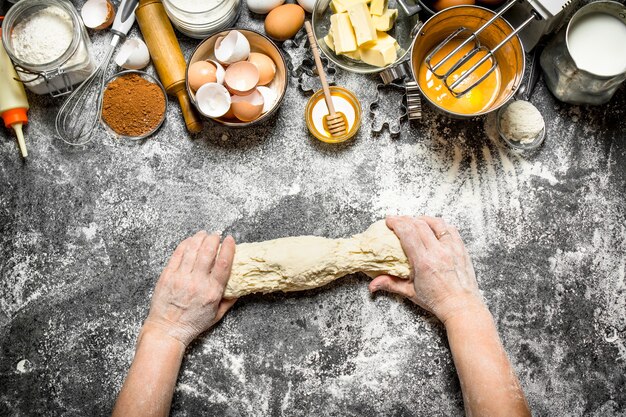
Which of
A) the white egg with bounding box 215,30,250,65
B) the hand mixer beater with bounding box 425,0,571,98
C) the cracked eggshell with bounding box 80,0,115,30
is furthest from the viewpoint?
the cracked eggshell with bounding box 80,0,115,30

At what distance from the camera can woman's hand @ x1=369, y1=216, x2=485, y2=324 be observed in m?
1.44

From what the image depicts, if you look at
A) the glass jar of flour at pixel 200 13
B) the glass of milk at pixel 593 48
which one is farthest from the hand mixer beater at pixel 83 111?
the glass of milk at pixel 593 48

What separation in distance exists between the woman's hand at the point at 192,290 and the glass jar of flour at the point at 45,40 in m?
0.59

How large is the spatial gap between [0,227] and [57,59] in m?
0.52

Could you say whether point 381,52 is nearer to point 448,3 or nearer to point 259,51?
point 448,3

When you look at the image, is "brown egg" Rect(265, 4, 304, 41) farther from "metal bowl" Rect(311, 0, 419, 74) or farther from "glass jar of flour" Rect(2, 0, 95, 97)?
"glass jar of flour" Rect(2, 0, 95, 97)

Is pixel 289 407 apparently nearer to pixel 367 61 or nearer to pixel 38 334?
pixel 38 334

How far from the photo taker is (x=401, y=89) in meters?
1.59

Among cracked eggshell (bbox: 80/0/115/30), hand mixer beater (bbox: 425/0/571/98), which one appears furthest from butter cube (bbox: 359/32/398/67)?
cracked eggshell (bbox: 80/0/115/30)

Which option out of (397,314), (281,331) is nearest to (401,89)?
(397,314)

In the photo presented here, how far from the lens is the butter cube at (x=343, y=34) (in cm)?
150

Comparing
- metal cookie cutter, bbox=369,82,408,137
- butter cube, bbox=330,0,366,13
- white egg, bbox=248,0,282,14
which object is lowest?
metal cookie cutter, bbox=369,82,408,137

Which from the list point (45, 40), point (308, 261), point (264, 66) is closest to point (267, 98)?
point (264, 66)

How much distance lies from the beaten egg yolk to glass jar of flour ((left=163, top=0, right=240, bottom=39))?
0.56 m
